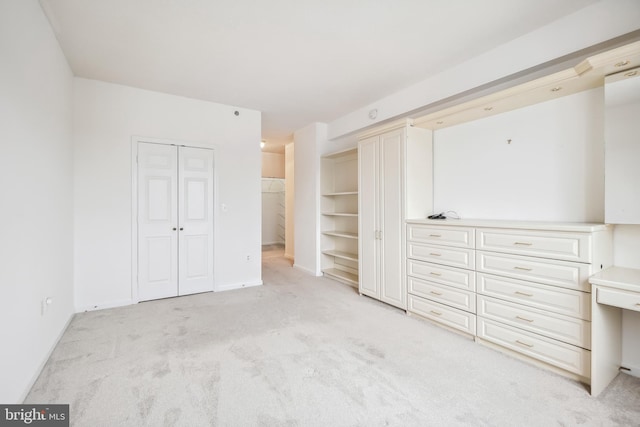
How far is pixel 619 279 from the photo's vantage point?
1.89 metres

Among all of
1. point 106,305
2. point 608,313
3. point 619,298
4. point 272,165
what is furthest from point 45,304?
point 272,165

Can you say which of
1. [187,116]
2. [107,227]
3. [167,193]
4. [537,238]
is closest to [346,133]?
[187,116]

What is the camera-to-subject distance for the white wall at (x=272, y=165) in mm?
8370

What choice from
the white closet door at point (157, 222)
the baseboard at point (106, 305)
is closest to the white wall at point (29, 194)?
the baseboard at point (106, 305)

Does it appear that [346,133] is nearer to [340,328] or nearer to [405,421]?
[340,328]

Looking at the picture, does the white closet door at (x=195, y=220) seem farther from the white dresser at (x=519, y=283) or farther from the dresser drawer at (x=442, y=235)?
the white dresser at (x=519, y=283)

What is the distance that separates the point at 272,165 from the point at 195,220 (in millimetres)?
4610

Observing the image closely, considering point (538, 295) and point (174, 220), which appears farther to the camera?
point (174, 220)

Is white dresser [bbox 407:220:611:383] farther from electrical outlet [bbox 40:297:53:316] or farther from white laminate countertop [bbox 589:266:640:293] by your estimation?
electrical outlet [bbox 40:297:53:316]

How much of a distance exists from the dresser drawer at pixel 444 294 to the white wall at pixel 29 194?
11.2ft

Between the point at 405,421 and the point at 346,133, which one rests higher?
the point at 346,133

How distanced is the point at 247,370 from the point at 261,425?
2.01 feet

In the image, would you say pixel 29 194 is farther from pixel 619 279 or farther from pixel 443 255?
→ pixel 619 279

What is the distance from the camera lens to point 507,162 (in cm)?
290
